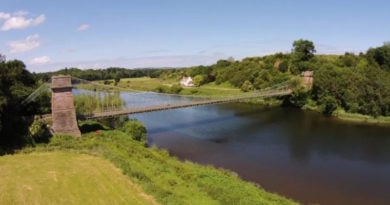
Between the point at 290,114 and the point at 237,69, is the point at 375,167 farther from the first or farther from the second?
the point at 237,69

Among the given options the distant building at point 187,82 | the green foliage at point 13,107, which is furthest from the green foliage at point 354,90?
the green foliage at point 13,107

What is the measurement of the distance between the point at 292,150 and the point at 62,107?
69.0 feet

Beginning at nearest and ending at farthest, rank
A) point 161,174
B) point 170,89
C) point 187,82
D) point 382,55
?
point 161,174 → point 382,55 → point 170,89 → point 187,82

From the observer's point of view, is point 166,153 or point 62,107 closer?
point 166,153

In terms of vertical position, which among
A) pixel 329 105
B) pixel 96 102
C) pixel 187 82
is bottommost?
pixel 329 105

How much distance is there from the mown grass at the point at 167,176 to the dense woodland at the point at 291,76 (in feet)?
14.1

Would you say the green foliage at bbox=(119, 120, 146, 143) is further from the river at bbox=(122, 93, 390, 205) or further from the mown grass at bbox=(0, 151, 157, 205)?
the mown grass at bbox=(0, 151, 157, 205)

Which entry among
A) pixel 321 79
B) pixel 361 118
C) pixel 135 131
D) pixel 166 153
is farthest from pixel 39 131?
pixel 321 79

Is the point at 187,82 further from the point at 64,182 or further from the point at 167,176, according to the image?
the point at 64,182

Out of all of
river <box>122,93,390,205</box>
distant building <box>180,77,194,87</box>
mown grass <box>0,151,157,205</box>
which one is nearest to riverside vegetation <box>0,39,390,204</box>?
mown grass <box>0,151,157,205</box>

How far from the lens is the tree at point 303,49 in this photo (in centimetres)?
7545

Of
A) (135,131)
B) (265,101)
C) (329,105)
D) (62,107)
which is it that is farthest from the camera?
(265,101)

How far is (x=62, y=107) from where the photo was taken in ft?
101

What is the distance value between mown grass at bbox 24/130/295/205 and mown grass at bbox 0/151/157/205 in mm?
810
